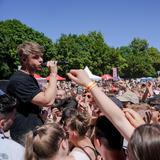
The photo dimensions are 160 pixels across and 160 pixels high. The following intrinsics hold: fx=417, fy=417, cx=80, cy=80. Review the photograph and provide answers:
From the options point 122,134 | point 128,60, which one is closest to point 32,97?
point 122,134

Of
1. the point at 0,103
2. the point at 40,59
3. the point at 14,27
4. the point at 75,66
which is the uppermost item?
the point at 14,27

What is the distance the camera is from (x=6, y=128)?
3854 mm

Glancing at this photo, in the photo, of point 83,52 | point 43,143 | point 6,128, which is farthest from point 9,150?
point 83,52

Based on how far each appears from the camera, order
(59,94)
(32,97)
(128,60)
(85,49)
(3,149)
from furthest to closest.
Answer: (128,60) → (85,49) → (59,94) → (32,97) → (3,149)

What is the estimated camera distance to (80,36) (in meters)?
92.2

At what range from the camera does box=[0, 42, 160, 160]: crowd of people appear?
2.88 meters

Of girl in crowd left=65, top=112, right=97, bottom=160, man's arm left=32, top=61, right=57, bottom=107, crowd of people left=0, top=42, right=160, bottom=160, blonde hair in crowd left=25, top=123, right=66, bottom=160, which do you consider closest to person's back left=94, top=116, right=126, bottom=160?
crowd of people left=0, top=42, right=160, bottom=160

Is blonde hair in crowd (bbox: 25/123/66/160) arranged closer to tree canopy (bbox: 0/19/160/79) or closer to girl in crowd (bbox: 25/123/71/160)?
girl in crowd (bbox: 25/123/71/160)

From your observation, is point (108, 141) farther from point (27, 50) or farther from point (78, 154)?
point (27, 50)

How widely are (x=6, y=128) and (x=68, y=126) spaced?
79 centimetres

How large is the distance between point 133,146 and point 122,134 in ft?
1.83

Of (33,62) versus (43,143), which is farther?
(33,62)

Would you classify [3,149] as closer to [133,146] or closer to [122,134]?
[122,134]

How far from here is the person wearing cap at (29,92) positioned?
4090 mm
